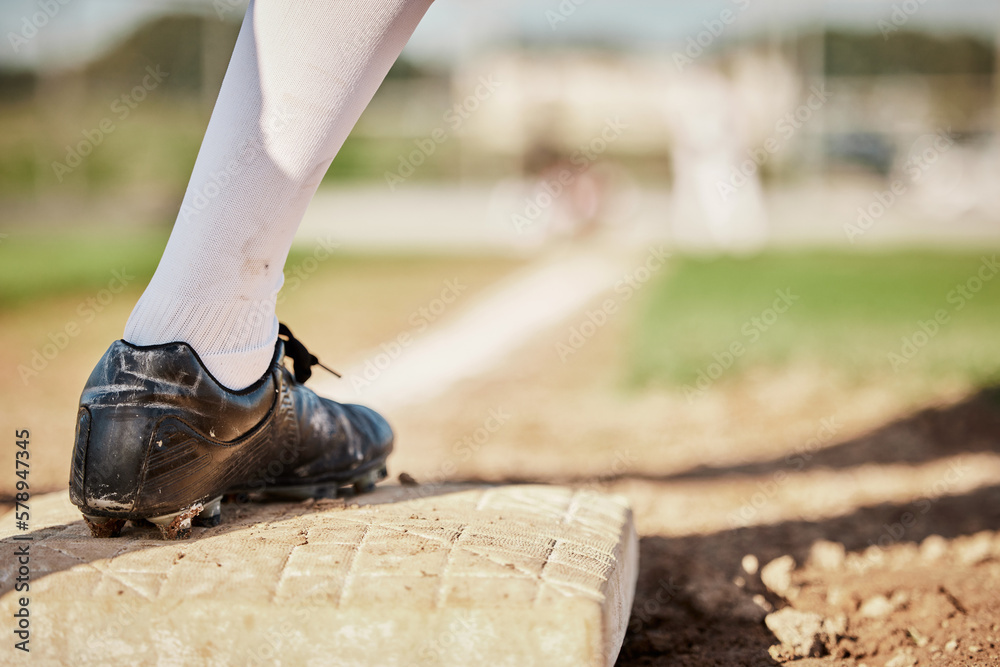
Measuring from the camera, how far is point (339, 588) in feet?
3.71

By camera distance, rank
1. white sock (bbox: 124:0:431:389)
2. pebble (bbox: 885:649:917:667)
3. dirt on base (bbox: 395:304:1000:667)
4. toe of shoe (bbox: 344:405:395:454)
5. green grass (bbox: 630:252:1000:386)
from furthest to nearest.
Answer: green grass (bbox: 630:252:1000:386), toe of shoe (bbox: 344:405:395:454), dirt on base (bbox: 395:304:1000:667), pebble (bbox: 885:649:917:667), white sock (bbox: 124:0:431:389)

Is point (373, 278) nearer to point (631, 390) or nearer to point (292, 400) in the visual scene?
point (631, 390)

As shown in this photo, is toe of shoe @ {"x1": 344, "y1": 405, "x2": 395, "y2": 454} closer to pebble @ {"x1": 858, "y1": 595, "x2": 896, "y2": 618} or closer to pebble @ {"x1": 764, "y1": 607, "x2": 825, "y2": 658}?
pebble @ {"x1": 764, "y1": 607, "x2": 825, "y2": 658}

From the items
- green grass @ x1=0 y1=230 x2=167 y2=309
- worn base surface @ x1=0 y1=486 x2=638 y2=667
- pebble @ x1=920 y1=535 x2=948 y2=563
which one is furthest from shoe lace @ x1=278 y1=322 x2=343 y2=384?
green grass @ x1=0 y1=230 x2=167 y2=309

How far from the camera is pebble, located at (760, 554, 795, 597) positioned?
172 centimetres

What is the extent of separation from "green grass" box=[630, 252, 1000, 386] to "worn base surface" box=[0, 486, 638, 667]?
113 inches

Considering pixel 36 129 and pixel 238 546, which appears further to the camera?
pixel 36 129

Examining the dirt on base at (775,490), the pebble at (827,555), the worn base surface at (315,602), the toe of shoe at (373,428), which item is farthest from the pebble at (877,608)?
the toe of shoe at (373,428)

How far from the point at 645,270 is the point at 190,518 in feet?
24.3

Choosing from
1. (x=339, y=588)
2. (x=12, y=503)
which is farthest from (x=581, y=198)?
(x=339, y=588)

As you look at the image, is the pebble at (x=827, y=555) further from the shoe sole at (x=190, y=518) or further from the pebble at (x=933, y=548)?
the shoe sole at (x=190, y=518)

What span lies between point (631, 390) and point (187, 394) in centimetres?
283

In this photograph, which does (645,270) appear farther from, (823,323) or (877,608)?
(877,608)

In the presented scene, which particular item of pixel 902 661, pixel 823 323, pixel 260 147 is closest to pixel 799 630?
pixel 902 661
